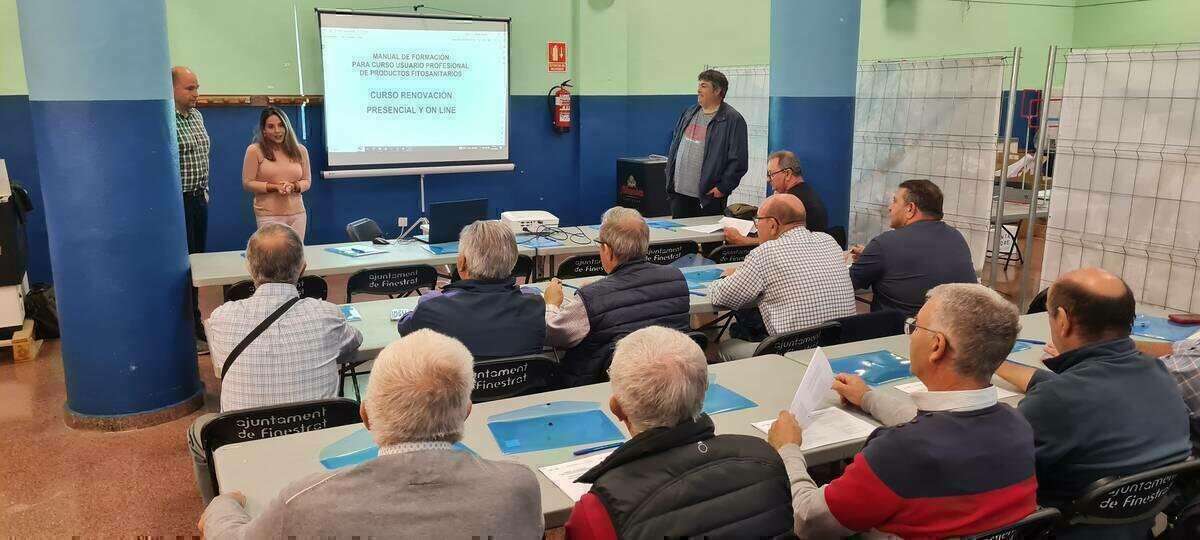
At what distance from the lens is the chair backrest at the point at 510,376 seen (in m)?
2.83

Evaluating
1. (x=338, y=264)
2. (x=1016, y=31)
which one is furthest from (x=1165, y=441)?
(x=1016, y=31)

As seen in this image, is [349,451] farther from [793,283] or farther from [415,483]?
[793,283]

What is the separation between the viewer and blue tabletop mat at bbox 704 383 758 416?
2553 mm

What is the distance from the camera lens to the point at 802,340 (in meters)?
3.44

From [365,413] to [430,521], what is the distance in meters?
0.34

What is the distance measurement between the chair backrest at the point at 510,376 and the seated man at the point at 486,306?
0.12 m

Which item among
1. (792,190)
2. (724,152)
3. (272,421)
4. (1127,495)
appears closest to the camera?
(1127,495)

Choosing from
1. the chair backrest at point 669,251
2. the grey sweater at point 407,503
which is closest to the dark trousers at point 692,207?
the chair backrest at point 669,251

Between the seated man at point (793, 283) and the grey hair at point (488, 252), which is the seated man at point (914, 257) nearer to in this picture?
the seated man at point (793, 283)

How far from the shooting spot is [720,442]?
1744 millimetres

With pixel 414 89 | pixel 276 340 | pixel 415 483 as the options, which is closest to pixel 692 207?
pixel 414 89

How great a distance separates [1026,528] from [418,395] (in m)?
1.32

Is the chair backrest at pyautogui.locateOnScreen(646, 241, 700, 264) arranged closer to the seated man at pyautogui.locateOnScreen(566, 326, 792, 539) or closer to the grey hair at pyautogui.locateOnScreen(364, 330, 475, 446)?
the seated man at pyautogui.locateOnScreen(566, 326, 792, 539)

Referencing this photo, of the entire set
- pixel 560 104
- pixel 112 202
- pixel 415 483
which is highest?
pixel 560 104
